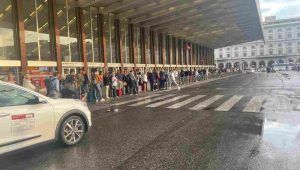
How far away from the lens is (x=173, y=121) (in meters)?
9.20

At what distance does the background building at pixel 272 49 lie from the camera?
13412 cm

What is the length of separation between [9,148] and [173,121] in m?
4.84

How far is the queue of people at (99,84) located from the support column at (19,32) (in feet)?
3.40

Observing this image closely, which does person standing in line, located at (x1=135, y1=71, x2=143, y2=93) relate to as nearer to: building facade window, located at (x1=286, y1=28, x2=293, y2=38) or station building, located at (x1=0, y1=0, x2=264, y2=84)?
station building, located at (x1=0, y1=0, x2=264, y2=84)

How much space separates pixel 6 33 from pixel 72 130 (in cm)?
1199

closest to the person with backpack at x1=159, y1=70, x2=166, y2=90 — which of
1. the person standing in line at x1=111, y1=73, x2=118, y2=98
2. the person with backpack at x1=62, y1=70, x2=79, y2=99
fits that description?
A: the person standing in line at x1=111, y1=73, x2=118, y2=98

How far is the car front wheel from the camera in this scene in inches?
256

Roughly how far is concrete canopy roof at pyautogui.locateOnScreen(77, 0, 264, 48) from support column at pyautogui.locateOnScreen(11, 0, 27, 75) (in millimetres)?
5369

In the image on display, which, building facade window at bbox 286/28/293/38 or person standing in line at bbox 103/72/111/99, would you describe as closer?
person standing in line at bbox 103/72/111/99

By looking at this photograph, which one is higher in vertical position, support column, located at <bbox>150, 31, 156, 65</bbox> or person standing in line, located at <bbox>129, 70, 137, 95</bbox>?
support column, located at <bbox>150, 31, 156, 65</bbox>

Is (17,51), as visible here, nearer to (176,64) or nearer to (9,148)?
(9,148)

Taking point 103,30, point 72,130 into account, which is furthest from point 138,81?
point 72,130

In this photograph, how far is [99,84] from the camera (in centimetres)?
1661

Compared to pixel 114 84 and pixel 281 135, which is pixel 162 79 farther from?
pixel 281 135
